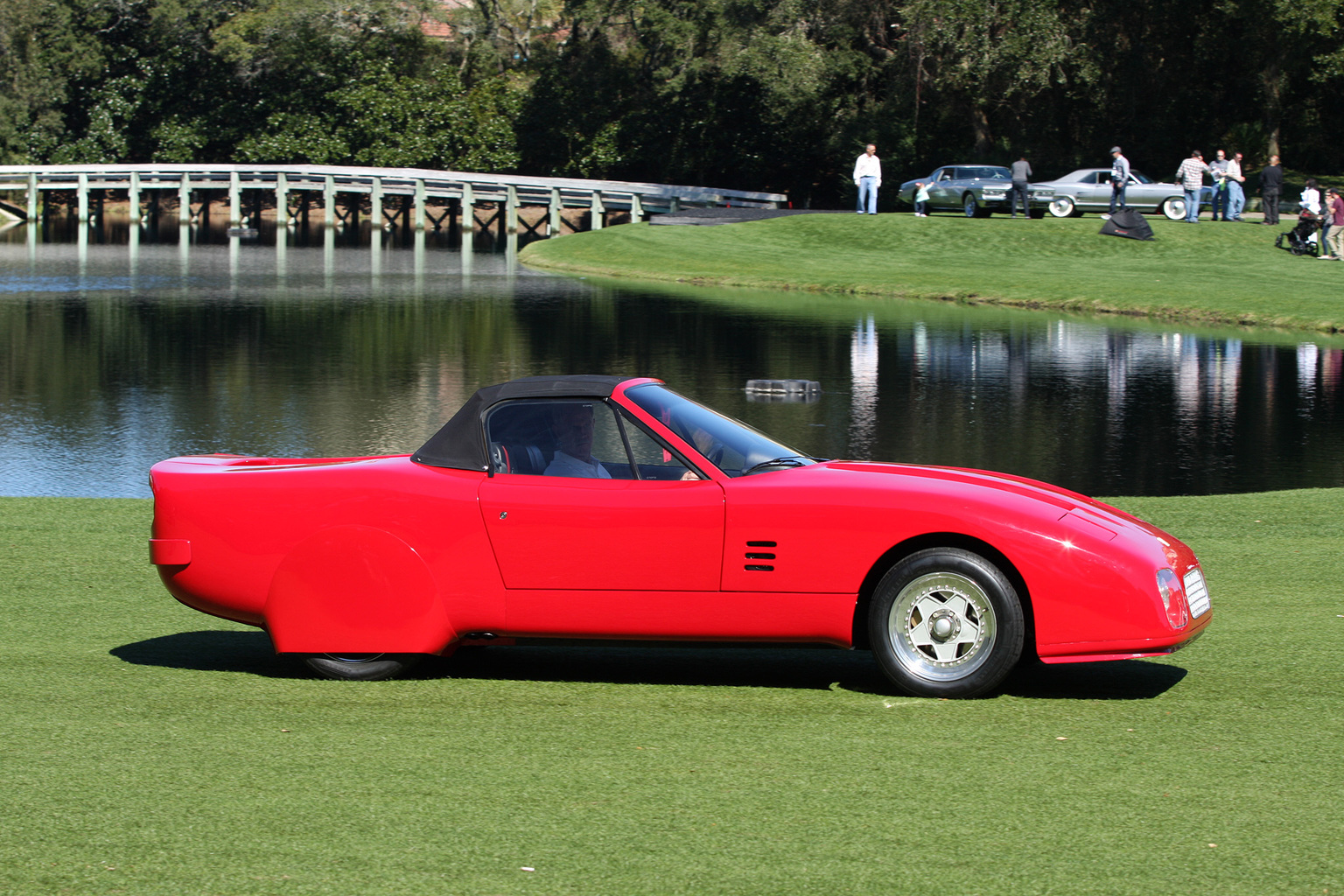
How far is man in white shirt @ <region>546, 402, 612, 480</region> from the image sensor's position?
6.26 metres

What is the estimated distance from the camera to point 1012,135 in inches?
2100

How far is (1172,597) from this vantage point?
18.8 feet

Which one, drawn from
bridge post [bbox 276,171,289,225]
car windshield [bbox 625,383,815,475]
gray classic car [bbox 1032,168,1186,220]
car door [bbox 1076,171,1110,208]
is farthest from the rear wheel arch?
bridge post [bbox 276,171,289,225]

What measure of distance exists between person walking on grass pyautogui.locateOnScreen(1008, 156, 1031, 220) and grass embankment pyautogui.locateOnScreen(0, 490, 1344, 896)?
33.6 metres

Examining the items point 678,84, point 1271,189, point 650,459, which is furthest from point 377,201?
point 650,459

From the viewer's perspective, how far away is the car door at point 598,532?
Answer: 19.6 ft

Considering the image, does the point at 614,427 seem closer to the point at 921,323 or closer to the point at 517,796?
the point at 517,796

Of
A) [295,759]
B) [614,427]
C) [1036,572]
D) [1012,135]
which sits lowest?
[295,759]

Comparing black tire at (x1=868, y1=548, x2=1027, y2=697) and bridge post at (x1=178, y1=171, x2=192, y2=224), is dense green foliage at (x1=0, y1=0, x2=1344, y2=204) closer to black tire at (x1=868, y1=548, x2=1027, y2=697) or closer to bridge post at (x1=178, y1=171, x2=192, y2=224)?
bridge post at (x1=178, y1=171, x2=192, y2=224)

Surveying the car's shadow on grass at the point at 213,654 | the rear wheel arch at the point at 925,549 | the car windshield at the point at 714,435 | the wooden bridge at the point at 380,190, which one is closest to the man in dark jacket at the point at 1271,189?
the wooden bridge at the point at 380,190

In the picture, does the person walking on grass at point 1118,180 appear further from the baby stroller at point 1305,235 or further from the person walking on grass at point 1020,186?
the baby stroller at point 1305,235

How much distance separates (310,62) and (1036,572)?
6732 centimetres

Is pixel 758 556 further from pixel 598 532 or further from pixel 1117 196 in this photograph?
pixel 1117 196

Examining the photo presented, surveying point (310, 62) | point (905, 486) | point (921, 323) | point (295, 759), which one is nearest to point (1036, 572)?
point (905, 486)
